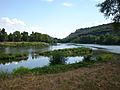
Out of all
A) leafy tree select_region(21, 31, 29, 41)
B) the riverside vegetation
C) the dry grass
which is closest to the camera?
the dry grass

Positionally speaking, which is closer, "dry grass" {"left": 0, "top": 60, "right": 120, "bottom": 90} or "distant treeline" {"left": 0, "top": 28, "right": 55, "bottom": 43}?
"dry grass" {"left": 0, "top": 60, "right": 120, "bottom": 90}

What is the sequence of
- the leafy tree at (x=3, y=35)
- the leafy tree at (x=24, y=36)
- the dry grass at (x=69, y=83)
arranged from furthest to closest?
the leafy tree at (x=24, y=36) → the leafy tree at (x=3, y=35) → the dry grass at (x=69, y=83)

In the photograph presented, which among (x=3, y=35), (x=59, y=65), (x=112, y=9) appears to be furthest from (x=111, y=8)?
(x=3, y=35)

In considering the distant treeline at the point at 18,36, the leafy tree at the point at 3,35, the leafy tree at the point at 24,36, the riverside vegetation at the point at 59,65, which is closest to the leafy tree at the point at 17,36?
the distant treeline at the point at 18,36

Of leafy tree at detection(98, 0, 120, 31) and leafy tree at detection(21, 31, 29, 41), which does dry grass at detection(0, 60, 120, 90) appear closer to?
leafy tree at detection(98, 0, 120, 31)

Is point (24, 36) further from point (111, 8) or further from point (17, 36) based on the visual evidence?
point (111, 8)

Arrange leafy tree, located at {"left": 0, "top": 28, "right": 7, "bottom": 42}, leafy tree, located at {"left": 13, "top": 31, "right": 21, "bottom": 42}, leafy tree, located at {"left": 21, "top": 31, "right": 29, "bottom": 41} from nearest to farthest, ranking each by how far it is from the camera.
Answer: leafy tree, located at {"left": 0, "top": 28, "right": 7, "bottom": 42}
leafy tree, located at {"left": 13, "top": 31, "right": 21, "bottom": 42}
leafy tree, located at {"left": 21, "top": 31, "right": 29, "bottom": 41}

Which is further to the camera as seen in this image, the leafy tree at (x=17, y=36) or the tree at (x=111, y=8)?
the leafy tree at (x=17, y=36)

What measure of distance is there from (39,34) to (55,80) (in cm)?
17723

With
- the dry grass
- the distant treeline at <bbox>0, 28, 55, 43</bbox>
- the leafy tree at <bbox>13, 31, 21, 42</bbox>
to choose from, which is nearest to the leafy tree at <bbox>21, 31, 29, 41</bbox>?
the distant treeline at <bbox>0, 28, 55, 43</bbox>

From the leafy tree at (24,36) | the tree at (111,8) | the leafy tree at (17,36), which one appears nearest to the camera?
the tree at (111,8)

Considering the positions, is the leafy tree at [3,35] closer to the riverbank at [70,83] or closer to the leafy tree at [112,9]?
the leafy tree at [112,9]

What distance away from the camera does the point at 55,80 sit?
534 inches

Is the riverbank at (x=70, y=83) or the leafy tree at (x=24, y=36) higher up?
the leafy tree at (x=24, y=36)
